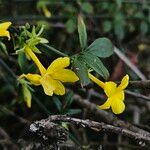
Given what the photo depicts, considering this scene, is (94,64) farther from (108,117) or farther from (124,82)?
(108,117)

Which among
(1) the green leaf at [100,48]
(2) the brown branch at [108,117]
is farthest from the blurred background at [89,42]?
(1) the green leaf at [100,48]

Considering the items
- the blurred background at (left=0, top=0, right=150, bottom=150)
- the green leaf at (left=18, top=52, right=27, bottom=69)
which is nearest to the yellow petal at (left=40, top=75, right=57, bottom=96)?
the green leaf at (left=18, top=52, right=27, bottom=69)

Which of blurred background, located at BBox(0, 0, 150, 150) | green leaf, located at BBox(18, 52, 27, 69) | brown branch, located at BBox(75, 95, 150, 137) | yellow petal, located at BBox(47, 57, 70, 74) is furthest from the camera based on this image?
blurred background, located at BBox(0, 0, 150, 150)

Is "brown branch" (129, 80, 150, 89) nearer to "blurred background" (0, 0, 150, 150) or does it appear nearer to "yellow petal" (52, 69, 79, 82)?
"yellow petal" (52, 69, 79, 82)

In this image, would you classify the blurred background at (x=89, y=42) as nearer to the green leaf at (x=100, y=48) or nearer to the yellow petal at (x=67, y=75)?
the green leaf at (x=100, y=48)

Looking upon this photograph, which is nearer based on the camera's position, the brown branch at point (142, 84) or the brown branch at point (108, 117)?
the brown branch at point (142, 84)

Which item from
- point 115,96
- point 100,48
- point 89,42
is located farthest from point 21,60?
point 89,42
